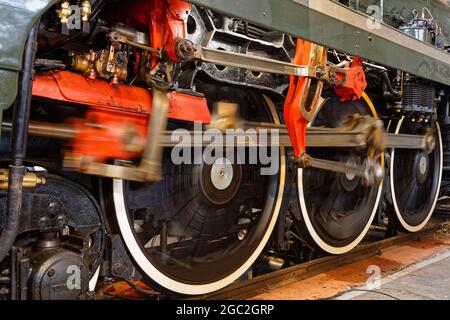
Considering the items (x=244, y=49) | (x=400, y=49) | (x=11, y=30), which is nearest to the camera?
(x=11, y=30)

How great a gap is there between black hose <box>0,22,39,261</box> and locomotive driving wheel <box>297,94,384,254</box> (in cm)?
199

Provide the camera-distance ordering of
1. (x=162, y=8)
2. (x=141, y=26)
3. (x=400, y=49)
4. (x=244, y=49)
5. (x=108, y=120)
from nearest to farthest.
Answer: (x=108, y=120) < (x=162, y=8) < (x=141, y=26) < (x=244, y=49) < (x=400, y=49)

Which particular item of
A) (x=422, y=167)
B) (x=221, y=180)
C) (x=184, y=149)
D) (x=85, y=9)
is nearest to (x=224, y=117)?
(x=184, y=149)

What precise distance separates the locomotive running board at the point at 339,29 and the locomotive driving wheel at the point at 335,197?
0.55 metres

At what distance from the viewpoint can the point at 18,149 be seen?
4.10ft

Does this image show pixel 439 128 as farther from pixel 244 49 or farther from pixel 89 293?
pixel 89 293

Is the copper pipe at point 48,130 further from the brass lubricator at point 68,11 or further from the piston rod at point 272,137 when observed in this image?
the brass lubricator at point 68,11

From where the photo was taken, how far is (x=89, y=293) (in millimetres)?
1723

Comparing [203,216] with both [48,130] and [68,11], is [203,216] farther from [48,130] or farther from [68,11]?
[68,11]

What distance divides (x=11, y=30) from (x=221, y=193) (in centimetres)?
152

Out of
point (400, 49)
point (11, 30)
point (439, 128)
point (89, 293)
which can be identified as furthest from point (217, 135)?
point (439, 128)

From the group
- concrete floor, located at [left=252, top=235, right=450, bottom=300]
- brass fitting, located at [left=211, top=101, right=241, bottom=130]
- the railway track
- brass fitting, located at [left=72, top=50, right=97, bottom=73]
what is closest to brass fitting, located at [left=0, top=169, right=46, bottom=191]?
brass fitting, located at [left=72, top=50, right=97, bottom=73]

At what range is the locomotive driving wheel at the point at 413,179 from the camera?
393 cm

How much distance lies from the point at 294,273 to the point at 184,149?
3.89 feet
